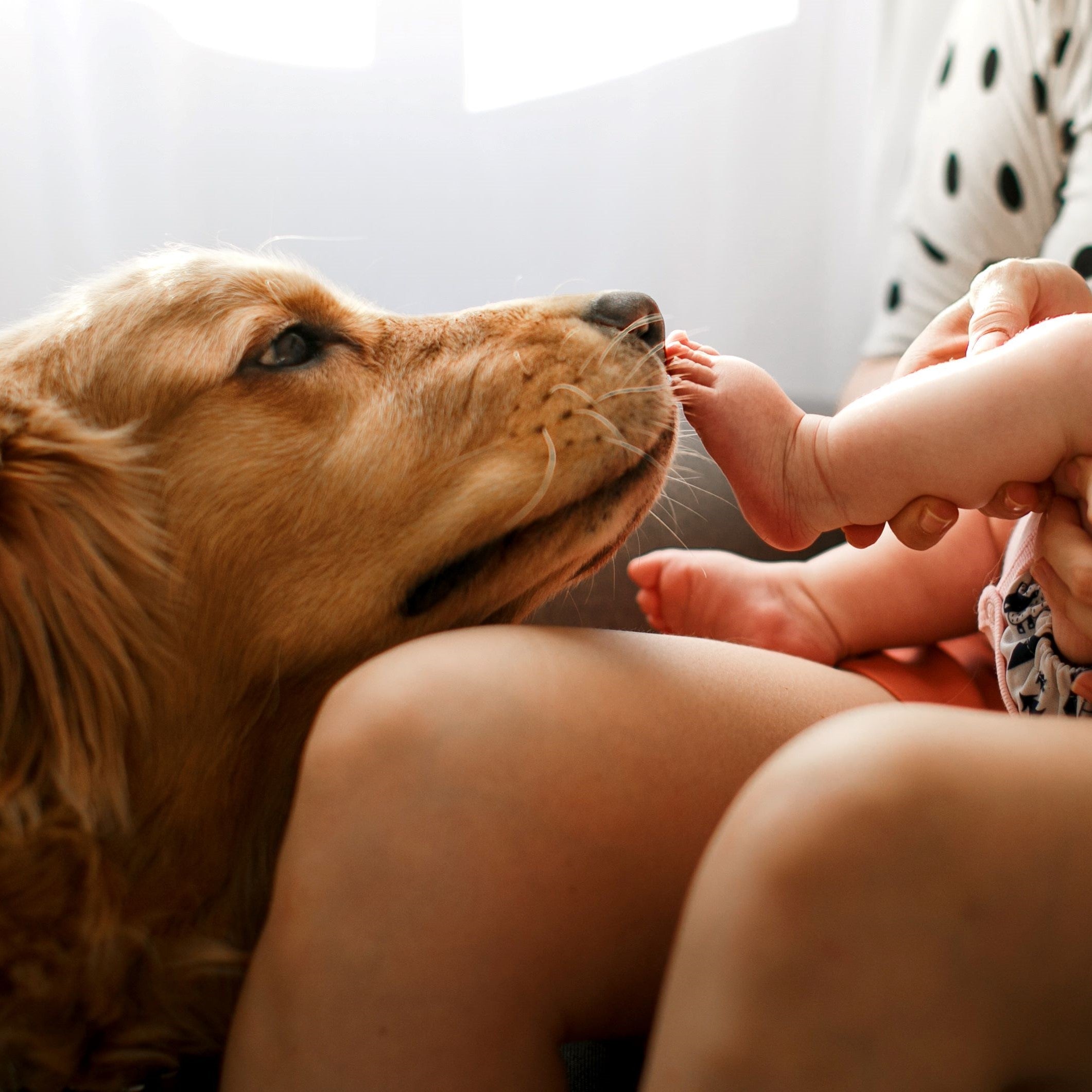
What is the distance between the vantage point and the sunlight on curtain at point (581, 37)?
1.66 metres

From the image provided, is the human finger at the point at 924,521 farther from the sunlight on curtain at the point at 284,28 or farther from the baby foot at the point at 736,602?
the sunlight on curtain at the point at 284,28

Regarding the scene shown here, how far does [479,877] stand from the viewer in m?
0.49

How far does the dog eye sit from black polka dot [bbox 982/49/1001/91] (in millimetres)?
1043

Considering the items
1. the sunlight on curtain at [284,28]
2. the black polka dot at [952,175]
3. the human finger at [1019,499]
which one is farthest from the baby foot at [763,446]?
the sunlight on curtain at [284,28]

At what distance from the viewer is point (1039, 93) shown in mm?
1212

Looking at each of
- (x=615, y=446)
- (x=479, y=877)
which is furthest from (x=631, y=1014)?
(x=615, y=446)

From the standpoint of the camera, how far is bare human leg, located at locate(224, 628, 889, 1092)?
0.47m

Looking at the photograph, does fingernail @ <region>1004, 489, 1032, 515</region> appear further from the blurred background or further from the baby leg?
the blurred background

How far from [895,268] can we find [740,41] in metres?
0.63

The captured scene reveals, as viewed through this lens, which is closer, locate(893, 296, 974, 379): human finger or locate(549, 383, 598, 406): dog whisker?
locate(549, 383, 598, 406): dog whisker

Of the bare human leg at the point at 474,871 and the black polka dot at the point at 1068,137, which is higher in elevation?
the black polka dot at the point at 1068,137

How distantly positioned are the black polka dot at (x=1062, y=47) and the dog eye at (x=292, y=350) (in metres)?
1.02

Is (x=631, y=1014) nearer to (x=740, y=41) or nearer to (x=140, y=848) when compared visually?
(x=140, y=848)

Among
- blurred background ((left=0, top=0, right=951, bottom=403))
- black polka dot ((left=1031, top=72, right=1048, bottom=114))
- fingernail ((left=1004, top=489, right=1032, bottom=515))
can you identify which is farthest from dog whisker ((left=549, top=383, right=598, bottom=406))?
black polka dot ((left=1031, top=72, right=1048, bottom=114))
